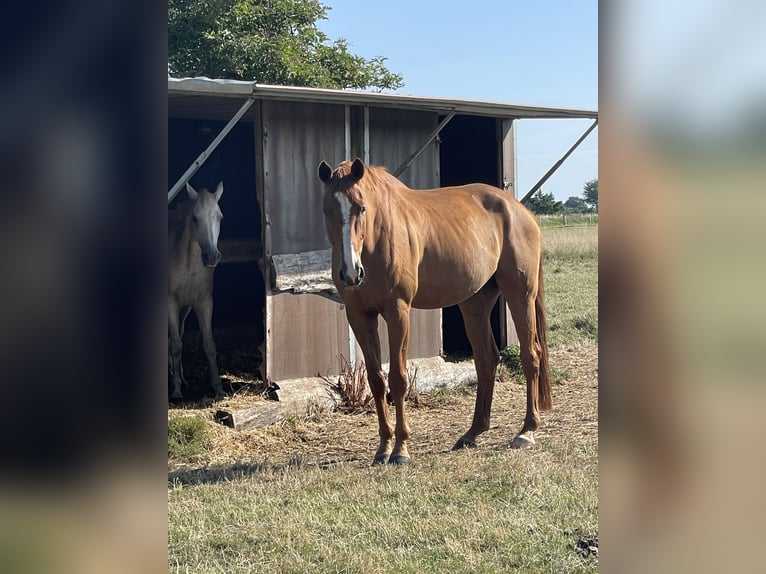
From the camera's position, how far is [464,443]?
20.4 feet

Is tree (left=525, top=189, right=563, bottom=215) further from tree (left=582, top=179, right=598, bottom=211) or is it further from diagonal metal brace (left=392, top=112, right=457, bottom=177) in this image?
diagonal metal brace (left=392, top=112, right=457, bottom=177)

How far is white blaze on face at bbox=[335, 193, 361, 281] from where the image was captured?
16.8ft

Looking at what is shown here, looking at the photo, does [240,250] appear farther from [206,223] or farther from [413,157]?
[413,157]

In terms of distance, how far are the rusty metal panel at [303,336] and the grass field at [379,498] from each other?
0.61m

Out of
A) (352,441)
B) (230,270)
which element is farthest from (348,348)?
(230,270)

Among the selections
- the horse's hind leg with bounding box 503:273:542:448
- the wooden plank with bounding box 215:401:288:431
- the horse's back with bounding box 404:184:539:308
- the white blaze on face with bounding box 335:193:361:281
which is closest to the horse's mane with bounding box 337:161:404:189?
the white blaze on face with bounding box 335:193:361:281

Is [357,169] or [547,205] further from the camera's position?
[547,205]

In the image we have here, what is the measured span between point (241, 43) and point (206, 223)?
14.4 metres

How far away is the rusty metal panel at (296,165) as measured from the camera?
7543 mm

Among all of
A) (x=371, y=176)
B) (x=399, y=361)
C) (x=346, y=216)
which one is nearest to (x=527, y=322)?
(x=399, y=361)

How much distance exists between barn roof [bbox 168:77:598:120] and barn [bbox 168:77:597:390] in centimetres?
1

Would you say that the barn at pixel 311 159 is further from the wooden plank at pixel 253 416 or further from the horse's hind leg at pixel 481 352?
the horse's hind leg at pixel 481 352
